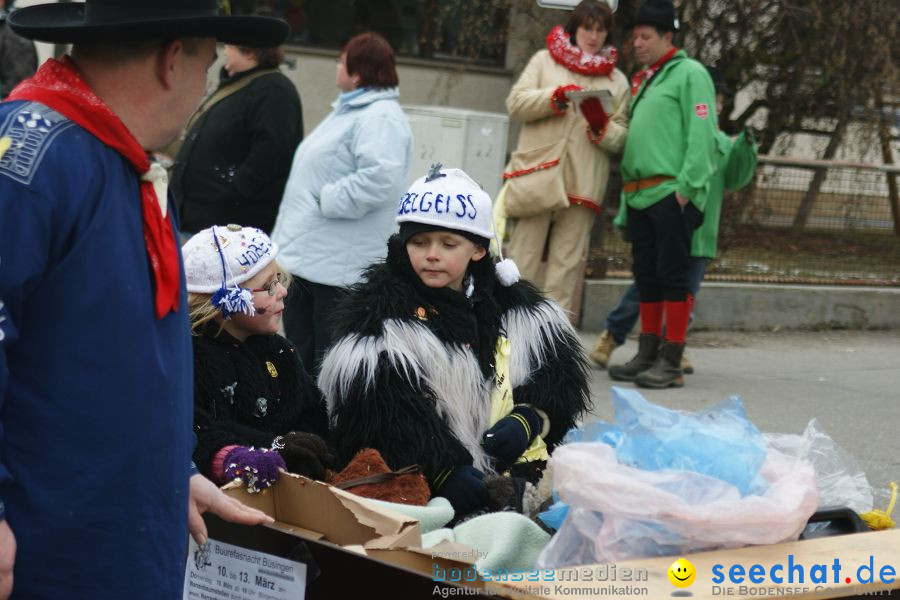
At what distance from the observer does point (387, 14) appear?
1702 centimetres

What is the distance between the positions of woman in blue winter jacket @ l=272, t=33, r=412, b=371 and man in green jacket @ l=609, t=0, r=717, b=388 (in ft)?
5.57

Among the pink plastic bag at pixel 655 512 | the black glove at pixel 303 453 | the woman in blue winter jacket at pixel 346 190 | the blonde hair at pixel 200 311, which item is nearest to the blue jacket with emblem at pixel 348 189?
the woman in blue winter jacket at pixel 346 190

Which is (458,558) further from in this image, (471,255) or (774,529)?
(471,255)

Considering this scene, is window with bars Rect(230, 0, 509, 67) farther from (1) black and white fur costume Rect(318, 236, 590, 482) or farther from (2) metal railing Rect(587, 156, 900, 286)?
(1) black and white fur costume Rect(318, 236, 590, 482)

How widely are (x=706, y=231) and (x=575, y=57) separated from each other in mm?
1274

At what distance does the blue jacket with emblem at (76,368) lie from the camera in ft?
6.25

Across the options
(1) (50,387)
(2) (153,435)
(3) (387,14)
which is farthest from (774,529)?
(3) (387,14)

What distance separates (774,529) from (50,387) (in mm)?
Answer: 1788

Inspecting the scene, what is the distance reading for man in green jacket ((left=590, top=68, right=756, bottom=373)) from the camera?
7242mm

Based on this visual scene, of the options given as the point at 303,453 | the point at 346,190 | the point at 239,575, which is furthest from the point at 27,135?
the point at 346,190

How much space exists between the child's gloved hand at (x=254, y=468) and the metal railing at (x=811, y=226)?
6.75 metres

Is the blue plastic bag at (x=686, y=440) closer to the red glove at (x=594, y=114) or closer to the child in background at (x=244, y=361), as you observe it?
the child in background at (x=244, y=361)

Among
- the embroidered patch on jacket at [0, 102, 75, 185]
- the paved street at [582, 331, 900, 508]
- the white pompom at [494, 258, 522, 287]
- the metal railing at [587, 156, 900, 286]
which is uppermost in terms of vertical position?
the embroidered patch on jacket at [0, 102, 75, 185]

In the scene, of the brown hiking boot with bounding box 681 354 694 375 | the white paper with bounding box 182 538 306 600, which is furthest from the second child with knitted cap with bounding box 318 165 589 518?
the brown hiking boot with bounding box 681 354 694 375
